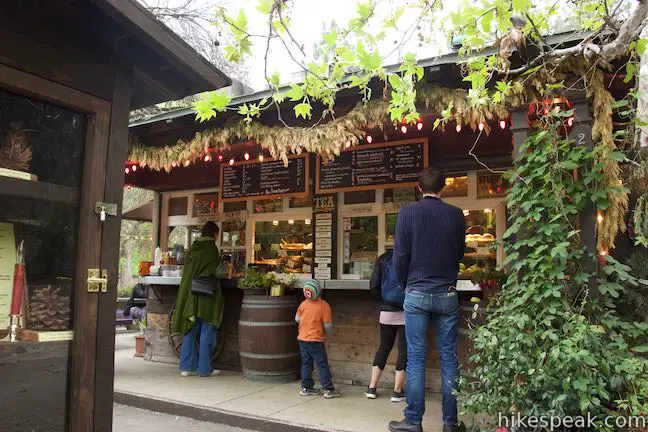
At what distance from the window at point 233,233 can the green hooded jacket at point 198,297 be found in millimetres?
1805

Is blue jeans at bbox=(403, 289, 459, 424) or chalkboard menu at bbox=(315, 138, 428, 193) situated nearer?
blue jeans at bbox=(403, 289, 459, 424)

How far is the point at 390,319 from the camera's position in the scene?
5.05 m

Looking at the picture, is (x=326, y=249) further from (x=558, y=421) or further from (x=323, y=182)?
(x=558, y=421)

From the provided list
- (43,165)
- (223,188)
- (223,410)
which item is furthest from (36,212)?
(223,188)

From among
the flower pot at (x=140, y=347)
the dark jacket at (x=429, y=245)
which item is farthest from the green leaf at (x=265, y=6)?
the flower pot at (x=140, y=347)

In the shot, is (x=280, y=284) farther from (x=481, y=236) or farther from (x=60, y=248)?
(x=60, y=248)

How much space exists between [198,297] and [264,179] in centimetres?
202

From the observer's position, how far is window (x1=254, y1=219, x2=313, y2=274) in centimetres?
793

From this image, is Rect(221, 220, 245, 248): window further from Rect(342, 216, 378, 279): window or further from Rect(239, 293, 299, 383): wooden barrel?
Rect(239, 293, 299, 383): wooden barrel

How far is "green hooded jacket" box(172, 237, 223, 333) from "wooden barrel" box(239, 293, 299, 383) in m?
0.66

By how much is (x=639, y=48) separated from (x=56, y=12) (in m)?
3.46

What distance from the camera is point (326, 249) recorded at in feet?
23.8

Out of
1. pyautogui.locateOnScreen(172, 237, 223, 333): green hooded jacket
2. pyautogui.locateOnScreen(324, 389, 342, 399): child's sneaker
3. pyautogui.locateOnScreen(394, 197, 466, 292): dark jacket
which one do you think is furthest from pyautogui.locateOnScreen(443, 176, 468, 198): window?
pyautogui.locateOnScreen(172, 237, 223, 333): green hooded jacket

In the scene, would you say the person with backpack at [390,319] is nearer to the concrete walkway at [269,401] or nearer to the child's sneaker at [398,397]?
the child's sneaker at [398,397]
